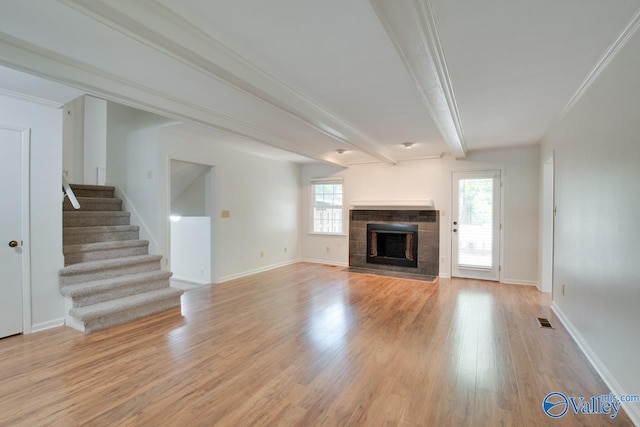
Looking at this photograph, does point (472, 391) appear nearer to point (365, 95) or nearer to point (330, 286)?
point (365, 95)

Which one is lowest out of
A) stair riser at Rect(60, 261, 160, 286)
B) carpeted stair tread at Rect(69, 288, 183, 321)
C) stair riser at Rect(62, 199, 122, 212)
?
carpeted stair tread at Rect(69, 288, 183, 321)

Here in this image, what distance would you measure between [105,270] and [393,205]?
490cm

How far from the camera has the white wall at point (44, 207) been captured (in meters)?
3.12

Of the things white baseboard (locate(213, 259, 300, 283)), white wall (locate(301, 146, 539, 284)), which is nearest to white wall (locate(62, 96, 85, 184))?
white baseboard (locate(213, 259, 300, 283))

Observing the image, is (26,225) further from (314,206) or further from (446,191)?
(446,191)

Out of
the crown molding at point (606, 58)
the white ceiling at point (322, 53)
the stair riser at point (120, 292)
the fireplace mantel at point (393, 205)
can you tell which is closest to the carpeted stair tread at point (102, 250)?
the stair riser at point (120, 292)

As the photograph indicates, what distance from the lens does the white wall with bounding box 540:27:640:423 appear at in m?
1.86

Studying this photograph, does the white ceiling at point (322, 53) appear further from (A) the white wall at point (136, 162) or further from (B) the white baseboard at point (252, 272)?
(B) the white baseboard at point (252, 272)

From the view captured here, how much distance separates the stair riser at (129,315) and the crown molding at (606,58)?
481 centimetres

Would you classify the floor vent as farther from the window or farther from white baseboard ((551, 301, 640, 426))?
the window

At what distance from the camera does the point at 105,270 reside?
363cm

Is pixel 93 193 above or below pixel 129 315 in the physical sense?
above

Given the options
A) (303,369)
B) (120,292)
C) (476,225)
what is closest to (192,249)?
(120,292)

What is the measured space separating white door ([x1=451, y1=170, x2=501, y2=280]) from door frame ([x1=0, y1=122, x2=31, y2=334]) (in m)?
6.20
